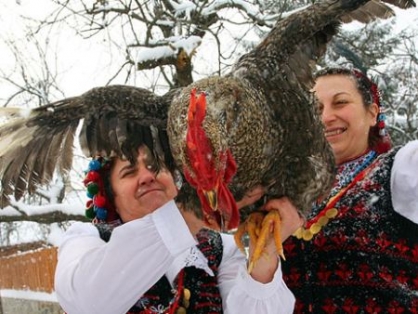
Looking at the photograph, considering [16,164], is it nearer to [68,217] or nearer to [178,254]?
[178,254]

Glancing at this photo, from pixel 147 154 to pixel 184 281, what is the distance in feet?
1.52

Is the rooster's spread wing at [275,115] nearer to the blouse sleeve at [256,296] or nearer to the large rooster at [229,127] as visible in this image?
the large rooster at [229,127]

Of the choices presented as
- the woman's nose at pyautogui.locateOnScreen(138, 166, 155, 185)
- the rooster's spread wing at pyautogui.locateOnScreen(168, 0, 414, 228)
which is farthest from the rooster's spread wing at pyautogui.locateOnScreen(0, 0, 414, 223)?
the woman's nose at pyautogui.locateOnScreen(138, 166, 155, 185)

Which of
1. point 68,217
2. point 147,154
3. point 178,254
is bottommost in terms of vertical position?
point 68,217

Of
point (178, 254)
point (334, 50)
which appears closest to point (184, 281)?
point (178, 254)

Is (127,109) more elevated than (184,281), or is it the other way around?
(127,109)

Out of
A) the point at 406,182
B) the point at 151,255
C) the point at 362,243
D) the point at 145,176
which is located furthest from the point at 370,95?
the point at 151,255

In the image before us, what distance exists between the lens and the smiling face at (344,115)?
2238 mm

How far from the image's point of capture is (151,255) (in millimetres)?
1574

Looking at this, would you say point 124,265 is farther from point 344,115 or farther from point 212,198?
point 344,115

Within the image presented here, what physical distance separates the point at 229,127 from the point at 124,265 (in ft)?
1.73

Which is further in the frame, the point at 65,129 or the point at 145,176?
the point at 65,129

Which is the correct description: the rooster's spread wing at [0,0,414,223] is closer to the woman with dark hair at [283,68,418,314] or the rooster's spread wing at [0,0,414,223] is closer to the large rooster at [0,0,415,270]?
the large rooster at [0,0,415,270]

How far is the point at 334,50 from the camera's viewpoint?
2777 mm
